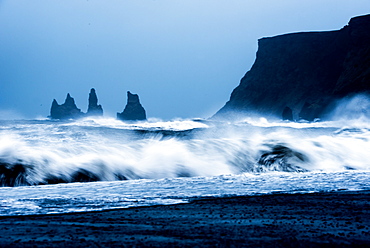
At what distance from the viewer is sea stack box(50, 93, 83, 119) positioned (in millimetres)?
106250

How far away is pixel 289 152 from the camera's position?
11781 millimetres

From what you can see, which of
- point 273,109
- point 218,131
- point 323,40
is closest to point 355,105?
point 273,109

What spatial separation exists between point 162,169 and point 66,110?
102341 mm

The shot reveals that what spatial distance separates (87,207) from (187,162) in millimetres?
5764

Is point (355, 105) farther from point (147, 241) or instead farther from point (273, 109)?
point (147, 241)

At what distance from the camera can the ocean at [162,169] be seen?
20.4 ft


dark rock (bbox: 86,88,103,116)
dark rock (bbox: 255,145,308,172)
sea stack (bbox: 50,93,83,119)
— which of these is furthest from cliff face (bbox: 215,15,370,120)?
dark rock (bbox: 255,145,308,172)

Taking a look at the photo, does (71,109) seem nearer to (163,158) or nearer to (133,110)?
(133,110)

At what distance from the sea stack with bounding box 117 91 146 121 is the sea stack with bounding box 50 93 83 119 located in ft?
47.2

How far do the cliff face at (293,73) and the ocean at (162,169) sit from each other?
218 feet

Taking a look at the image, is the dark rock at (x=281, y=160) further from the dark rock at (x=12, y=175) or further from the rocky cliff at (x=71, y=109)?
the rocky cliff at (x=71, y=109)

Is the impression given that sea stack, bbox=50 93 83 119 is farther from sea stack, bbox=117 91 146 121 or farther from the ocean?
the ocean

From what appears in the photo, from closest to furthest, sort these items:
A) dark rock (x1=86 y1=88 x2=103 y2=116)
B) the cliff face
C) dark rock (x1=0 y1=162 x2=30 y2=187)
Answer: dark rock (x1=0 y1=162 x2=30 y2=187)
the cliff face
dark rock (x1=86 y1=88 x2=103 y2=116)

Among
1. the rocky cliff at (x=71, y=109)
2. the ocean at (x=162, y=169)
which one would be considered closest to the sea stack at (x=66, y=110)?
the rocky cliff at (x=71, y=109)
